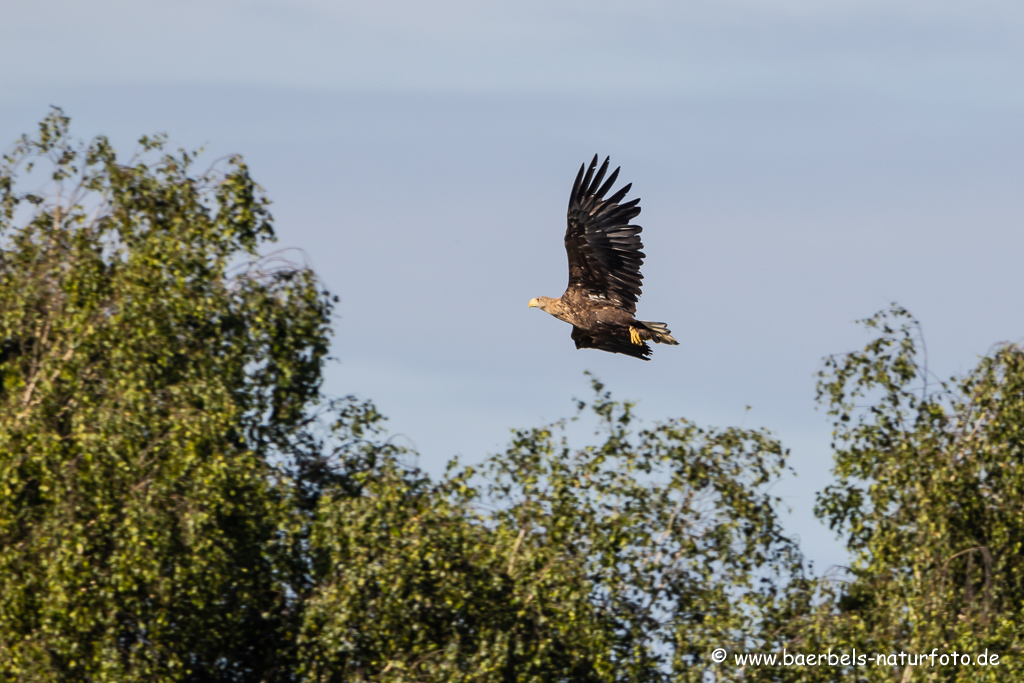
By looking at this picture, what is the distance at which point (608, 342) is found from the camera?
14.4 metres

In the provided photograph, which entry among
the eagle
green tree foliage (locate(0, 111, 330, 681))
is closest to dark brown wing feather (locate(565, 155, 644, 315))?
the eagle

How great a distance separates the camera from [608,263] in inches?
564

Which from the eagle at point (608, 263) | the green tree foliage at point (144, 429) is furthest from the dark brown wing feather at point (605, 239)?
the green tree foliage at point (144, 429)

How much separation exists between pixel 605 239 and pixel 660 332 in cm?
94

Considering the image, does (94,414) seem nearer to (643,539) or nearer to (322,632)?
(322,632)

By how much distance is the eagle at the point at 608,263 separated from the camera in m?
14.2

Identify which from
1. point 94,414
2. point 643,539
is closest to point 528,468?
point 643,539

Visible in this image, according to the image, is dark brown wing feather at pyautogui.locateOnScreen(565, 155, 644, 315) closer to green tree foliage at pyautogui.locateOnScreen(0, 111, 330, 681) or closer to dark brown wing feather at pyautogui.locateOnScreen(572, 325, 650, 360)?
dark brown wing feather at pyautogui.locateOnScreen(572, 325, 650, 360)

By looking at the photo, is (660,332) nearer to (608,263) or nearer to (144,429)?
(608,263)

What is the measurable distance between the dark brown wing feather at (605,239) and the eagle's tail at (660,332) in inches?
12.9

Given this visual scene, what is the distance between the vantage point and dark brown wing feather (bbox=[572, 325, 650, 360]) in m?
14.3

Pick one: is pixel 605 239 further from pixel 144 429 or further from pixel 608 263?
pixel 144 429

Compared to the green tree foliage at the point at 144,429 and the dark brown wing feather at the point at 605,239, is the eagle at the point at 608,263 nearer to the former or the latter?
the dark brown wing feather at the point at 605,239

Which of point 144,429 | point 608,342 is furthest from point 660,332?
point 144,429
